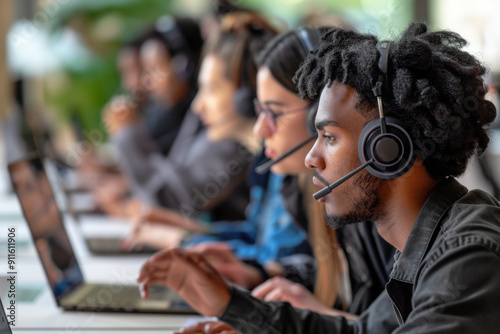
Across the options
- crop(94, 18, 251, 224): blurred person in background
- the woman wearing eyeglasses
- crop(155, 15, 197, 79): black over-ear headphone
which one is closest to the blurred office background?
crop(155, 15, 197, 79): black over-ear headphone

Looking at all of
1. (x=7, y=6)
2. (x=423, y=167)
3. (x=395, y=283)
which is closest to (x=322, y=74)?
(x=423, y=167)

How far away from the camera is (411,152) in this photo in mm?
707

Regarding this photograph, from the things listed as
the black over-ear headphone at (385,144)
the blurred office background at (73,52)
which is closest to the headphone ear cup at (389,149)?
the black over-ear headphone at (385,144)

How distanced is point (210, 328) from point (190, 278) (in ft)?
0.29

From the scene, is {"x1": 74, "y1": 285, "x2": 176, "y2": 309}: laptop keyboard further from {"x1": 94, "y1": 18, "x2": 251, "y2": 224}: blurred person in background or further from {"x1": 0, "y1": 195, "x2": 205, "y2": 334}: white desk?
{"x1": 94, "y1": 18, "x2": 251, "y2": 224}: blurred person in background

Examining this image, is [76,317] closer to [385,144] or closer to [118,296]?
[118,296]

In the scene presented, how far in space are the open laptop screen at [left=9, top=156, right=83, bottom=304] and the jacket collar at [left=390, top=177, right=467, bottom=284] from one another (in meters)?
0.73

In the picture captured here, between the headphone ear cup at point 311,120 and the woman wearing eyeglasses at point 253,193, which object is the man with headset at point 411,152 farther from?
the woman wearing eyeglasses at point 253,193

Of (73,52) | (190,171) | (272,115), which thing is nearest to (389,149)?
(272,115)

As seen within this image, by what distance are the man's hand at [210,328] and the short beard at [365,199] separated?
1.14 ft

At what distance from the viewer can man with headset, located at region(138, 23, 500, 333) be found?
651mm

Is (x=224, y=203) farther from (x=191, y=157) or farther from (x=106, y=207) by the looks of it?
(x=106, y=207)

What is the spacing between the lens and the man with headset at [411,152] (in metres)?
0.65

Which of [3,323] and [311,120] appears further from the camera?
[311,120]
